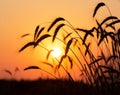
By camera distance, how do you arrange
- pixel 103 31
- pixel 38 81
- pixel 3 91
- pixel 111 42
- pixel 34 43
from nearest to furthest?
pixel 34 43 < pixel 103 31 < pixel 111 42 < pixel 3 91 < pixel 38 81

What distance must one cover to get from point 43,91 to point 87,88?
2.82 ft

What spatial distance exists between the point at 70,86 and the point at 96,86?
0.32 m

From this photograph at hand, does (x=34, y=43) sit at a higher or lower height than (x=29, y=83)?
higher

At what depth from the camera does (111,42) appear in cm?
288

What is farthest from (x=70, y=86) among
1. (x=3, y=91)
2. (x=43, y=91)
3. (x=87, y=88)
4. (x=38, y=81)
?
(x=38, y=81)

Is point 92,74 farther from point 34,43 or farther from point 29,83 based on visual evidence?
point 29,83

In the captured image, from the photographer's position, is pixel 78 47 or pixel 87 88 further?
pixel 78 47

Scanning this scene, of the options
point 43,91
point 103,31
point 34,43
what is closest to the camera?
point 34,43

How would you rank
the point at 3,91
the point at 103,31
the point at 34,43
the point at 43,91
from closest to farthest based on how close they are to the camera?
the point at 34,43 < the point at 103,31 < the point at 43,91 < the point at 3,91

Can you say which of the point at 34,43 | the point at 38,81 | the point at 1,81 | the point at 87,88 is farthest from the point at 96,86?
the point at 1,81

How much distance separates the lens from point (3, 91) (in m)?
3.87

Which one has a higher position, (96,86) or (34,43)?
(34,43)

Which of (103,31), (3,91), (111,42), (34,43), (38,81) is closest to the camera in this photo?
(34,43)

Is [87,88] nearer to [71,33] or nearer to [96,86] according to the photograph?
[96,86]
